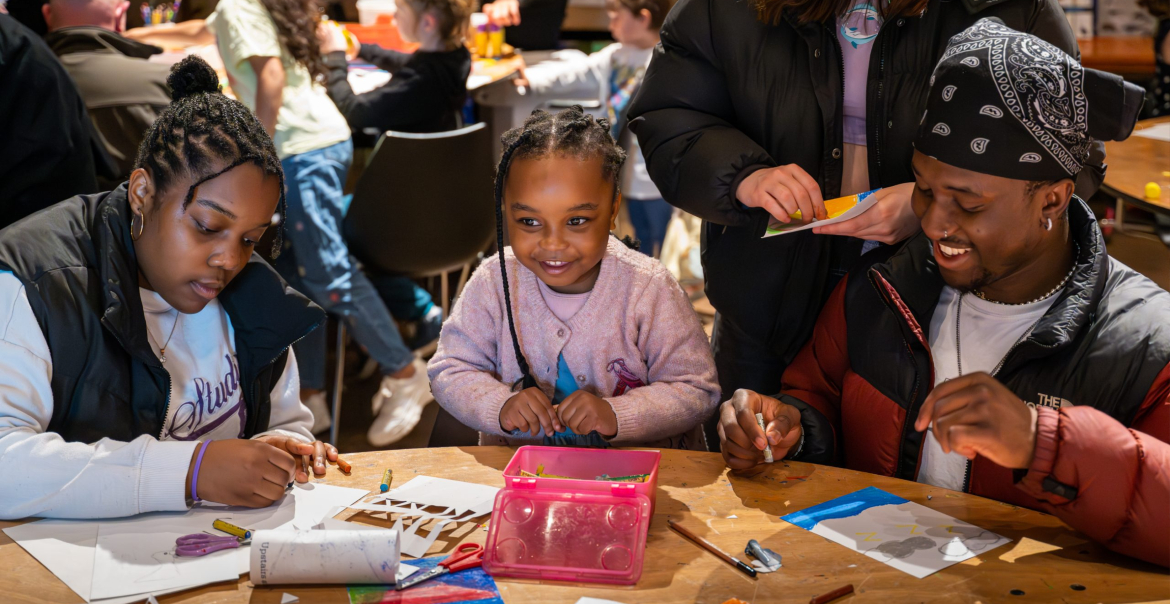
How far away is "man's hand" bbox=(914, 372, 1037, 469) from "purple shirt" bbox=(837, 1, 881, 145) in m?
0.74

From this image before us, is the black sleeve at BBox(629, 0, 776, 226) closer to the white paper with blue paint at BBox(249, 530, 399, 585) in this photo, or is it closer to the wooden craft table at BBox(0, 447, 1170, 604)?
the wooden craft table at BBox(0, 447, 1170, 604)

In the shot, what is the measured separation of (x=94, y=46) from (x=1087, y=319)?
10.2 feet

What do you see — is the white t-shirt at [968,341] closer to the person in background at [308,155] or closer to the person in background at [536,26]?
the person in background at [308,155]

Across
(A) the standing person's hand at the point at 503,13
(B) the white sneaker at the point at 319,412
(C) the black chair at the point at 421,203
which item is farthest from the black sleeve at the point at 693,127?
(A) the standing person's hand at the point at 503,13

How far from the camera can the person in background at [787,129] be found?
1.64 m

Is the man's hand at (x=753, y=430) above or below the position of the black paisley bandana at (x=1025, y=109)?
below

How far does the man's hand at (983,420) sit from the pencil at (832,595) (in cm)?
21

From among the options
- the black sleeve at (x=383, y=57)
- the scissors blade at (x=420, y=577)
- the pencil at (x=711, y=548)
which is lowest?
the scissors blade at (x=420, y=577)

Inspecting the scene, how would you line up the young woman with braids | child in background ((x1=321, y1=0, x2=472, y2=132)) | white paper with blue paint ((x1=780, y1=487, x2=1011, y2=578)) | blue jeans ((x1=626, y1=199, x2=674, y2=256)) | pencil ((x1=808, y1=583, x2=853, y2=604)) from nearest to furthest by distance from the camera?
pencil ((x1=808, y1=583, x2=853, y2=604)) → white paper with blue paint ((x1=780, y1=487, x2=1011, y2=578)) → the young woman with braids → child in background ((x1=321, y1=0, x2=472, y2=132)) → blue jeans ((x1=626, y1=199, x2=674, y2=256))

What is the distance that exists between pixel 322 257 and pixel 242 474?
203 cm

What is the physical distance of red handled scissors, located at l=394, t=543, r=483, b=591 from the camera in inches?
46.2

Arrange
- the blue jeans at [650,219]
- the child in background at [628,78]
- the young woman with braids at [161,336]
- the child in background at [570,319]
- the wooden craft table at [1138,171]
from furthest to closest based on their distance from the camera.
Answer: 1. the blue jeans at [650,219]
2. the child in background at [628,78]
3. the wooden craft table at [1138,171]
4. the child in background at [570,319]
5. the young woman with braids at [161,336]

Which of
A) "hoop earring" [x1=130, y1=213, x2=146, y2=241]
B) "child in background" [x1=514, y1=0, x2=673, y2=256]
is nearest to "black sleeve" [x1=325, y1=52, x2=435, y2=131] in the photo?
"child in background" [x1=514, y1=0, x2=673, y2=256]

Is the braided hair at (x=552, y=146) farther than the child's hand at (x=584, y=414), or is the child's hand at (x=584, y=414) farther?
the braided hair at (x=552, y=146)
